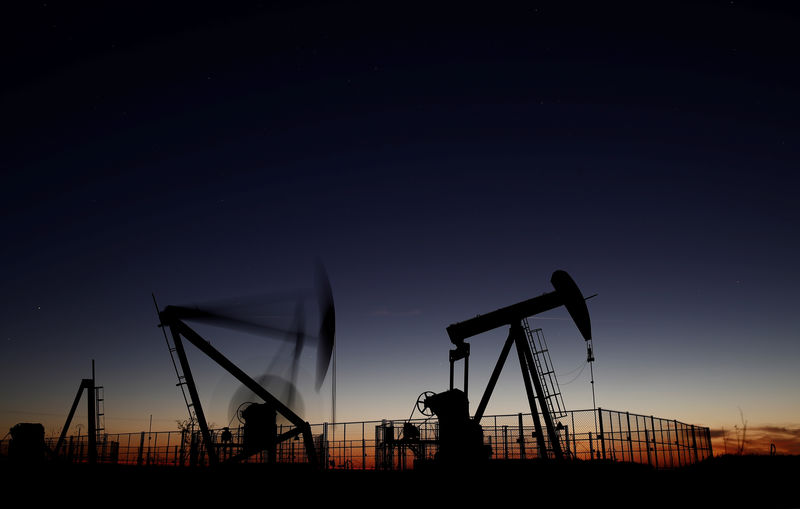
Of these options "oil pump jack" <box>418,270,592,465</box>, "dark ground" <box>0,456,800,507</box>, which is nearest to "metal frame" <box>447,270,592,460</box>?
"oil pump jack" <box>418,270,592,465</box>

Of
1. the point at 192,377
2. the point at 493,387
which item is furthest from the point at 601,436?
the point at 192,377

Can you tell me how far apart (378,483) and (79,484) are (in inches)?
412

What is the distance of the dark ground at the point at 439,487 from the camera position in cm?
1501

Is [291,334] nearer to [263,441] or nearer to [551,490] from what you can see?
[263,441]

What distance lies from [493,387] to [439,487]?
14.5 ft

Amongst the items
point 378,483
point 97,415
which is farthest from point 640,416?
point 97,415

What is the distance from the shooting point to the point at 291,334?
22.9 m

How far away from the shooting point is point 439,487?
51.8 ft

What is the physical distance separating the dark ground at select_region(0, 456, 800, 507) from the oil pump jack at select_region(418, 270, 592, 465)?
87 cm

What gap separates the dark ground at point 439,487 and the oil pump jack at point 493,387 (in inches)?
34.3

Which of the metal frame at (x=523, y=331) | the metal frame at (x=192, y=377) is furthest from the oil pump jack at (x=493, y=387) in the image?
the metal frame at (x=192, y=377)

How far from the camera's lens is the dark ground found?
1501cm

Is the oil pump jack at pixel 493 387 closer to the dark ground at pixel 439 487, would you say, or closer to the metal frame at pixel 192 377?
the dark ground at pixel 439 487

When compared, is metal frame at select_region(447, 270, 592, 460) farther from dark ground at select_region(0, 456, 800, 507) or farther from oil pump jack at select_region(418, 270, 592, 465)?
dark ground at select_region(0, 456, 800, 507)
